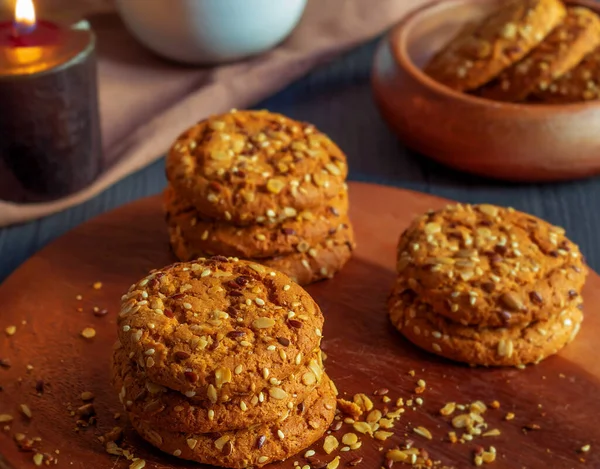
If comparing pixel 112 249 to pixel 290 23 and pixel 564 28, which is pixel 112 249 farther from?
pixel 564 28

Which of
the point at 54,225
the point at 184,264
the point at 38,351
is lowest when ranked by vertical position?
the point at 54,225

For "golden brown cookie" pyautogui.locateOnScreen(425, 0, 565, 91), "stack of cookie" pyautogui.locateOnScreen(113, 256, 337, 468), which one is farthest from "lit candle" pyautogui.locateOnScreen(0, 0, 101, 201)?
"golden brown cookie" pyautogui.locateOnScreen(425, 0, 565, 91)

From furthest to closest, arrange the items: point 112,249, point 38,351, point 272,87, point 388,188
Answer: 1. point 272,87
2. point 388,188
3. point 112,249
4. point 38,351

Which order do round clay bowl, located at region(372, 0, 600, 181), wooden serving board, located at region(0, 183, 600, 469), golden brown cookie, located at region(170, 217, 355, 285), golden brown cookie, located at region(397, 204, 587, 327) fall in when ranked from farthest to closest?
1. round clay bowl, located at region(372, 0, 600, 181)
2. golden brown cookie, located at region(170, 217, 355, 285)
3. golden brown cookie, located at region(397, 204, 587, 327)
4. wooden serving board, located at region(0, 183, 600, 469)

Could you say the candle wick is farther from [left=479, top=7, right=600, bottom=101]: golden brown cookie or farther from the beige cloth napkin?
[left=479, top=7, right=600, bottom=101]: golden brown cookie

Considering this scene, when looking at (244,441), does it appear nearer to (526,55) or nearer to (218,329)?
(218,329)

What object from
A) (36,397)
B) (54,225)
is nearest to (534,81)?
(54,225)
